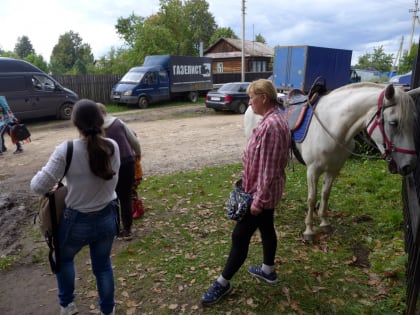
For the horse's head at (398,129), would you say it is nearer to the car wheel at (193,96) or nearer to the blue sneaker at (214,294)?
the blue sneaker at (214,294)

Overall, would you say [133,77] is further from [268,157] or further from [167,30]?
[268,157]

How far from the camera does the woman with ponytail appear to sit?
2320 millimetres

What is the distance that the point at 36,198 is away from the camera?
5922mm

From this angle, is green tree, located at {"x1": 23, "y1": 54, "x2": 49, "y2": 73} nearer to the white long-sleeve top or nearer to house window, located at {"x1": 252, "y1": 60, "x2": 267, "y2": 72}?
house window, located at {"x1": 252, "y1": 60, "x2": 267, "y2": 72}

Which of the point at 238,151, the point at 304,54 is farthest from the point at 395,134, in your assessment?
the point at 304,54

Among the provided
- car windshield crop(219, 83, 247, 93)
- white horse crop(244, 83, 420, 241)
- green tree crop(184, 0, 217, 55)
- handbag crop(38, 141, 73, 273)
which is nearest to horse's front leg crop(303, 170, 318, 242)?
white horse crop(244, 83, 420, 241)

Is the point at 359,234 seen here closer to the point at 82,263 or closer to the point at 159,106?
the point at 82,263

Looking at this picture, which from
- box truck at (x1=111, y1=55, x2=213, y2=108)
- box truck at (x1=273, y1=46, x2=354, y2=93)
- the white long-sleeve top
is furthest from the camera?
box truck at (x1=273, y1=46, x2=354, y2=93)

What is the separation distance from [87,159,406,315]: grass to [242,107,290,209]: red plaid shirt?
1.14 meters

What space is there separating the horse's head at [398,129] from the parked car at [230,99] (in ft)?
45.6

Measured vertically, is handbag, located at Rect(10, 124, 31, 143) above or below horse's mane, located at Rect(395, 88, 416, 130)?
below

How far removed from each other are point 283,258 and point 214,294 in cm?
113

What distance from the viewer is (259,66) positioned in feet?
146

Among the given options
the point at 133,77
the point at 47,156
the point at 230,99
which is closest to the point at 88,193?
the point at 47,156
